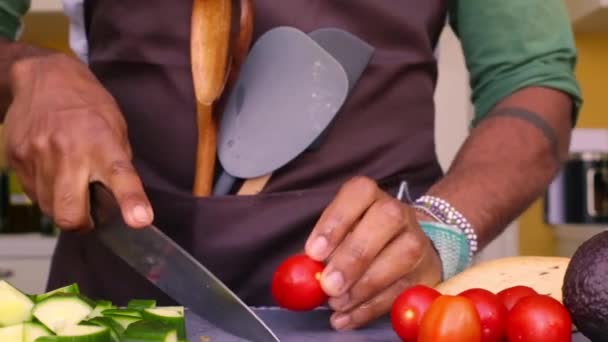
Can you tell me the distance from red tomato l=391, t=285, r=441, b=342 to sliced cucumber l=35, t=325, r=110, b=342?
218 mm

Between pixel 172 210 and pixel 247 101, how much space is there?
0.13 metres

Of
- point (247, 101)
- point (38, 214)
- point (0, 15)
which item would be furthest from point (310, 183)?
point (38, 214)

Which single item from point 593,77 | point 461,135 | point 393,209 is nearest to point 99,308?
point 393,209

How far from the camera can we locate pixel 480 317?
2.25 feet

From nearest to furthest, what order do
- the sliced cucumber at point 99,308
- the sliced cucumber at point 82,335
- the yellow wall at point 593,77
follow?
the sliced cucumber at point 82,335 < the sliced cucumber at point 99,308 < the yellow wall at point 593,77

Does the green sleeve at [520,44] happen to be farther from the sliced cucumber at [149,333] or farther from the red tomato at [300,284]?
the sliced cucumber at [149,333]

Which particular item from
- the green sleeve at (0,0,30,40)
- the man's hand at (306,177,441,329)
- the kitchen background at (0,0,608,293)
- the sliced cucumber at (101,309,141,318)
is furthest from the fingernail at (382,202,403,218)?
the kitchen background at (0,0,608,293)

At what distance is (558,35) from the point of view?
1.08 meters

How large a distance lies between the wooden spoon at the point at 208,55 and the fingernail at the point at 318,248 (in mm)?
189

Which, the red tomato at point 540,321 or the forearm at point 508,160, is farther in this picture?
the forearm at point 508,160

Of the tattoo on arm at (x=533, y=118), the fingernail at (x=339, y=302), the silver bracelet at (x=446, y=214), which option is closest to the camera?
the fingernail at (x=339, y=302)

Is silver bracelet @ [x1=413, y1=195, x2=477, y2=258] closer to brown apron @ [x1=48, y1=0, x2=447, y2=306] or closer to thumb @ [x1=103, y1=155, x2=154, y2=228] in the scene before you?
brown apron @ [x1=48, y1=0, x2=447, y2=306]

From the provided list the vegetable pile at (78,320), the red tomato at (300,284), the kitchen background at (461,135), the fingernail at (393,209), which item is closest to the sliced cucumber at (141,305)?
the vegetable pile at (78,320)

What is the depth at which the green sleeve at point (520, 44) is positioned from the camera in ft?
3.51
